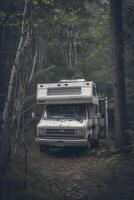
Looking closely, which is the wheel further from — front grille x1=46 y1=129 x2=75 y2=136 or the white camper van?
front grille x1=46 y1=129 x2=75 y2=136

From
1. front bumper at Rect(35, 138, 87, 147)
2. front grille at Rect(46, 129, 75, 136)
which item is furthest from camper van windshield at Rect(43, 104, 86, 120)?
front bumper at Rect(35, 138, 87, 147)

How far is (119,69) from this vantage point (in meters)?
16.1

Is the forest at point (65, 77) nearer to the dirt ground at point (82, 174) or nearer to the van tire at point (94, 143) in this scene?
the dirt ground at point (82, 174)

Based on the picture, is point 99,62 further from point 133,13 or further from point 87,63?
point 133,13

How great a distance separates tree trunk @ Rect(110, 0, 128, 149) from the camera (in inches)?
631

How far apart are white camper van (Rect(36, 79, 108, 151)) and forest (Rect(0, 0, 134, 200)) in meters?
0.62

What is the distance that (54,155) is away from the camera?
17.4 m

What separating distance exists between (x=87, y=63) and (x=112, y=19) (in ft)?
39.6

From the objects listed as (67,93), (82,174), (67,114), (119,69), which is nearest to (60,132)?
(67,114)

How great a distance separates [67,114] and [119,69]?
3.02 metres

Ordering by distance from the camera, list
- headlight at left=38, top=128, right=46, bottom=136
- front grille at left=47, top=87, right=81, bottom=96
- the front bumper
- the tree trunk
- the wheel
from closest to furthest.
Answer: the tree trunk → the front bumper → headlight at left=38, top=128, right=46, bottom=136 → front grille at left=47, top=87, right=81, bottom=96 → the wheel

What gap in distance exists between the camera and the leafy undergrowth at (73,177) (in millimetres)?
8680

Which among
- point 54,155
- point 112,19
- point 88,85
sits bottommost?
point 54,155

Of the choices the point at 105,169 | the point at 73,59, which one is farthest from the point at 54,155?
the point at 73,59
